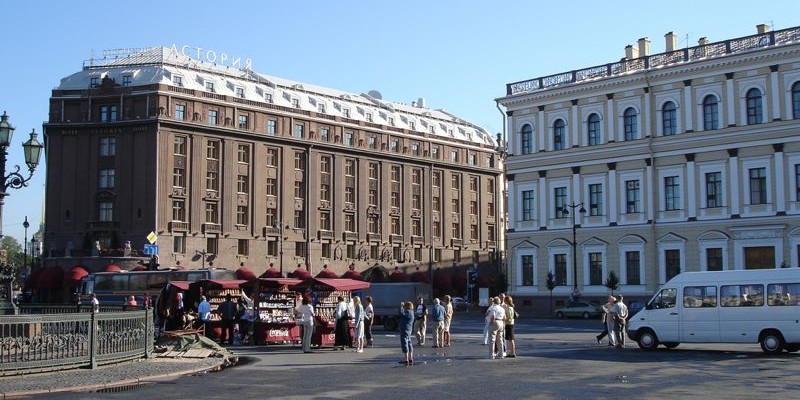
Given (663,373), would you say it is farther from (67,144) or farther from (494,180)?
(494,180)

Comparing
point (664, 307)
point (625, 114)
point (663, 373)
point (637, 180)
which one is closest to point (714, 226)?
point (637, 180)

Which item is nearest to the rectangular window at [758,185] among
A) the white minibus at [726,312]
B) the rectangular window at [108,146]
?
the white minibus at [726,312]

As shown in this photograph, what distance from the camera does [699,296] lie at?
92.2 feet

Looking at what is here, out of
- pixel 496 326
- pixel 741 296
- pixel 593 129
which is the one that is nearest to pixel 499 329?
pixel 496 326

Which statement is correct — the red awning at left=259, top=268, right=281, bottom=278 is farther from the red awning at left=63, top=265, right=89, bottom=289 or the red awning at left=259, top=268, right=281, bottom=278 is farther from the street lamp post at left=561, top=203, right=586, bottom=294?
the street lamp post at left=561, top=203, right=586, bottom=294

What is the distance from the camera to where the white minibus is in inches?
1032

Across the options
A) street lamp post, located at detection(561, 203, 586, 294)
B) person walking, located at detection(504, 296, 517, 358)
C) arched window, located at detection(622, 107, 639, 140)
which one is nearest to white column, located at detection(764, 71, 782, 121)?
arched window, located at detection(622, 107, 639, 140)

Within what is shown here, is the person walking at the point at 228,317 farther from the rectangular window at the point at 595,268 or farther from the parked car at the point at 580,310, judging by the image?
the rectangular window at the point at 595,268

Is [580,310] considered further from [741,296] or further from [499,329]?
[499,329]

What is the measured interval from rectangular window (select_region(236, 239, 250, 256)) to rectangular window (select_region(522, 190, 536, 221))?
28312 mm

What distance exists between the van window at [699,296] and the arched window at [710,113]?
3114 cm

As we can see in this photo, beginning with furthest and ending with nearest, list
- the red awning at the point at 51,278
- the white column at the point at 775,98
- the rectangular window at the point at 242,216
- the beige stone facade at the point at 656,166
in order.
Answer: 1. the rectangular window at the point at 242,216
2. the red awning at the point at 51,278
3. the beige stone facade at the point at 656,166
4. the white column at the point at 775,98

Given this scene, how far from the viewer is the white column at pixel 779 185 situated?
5328 centimetres

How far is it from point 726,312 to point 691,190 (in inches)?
1243
